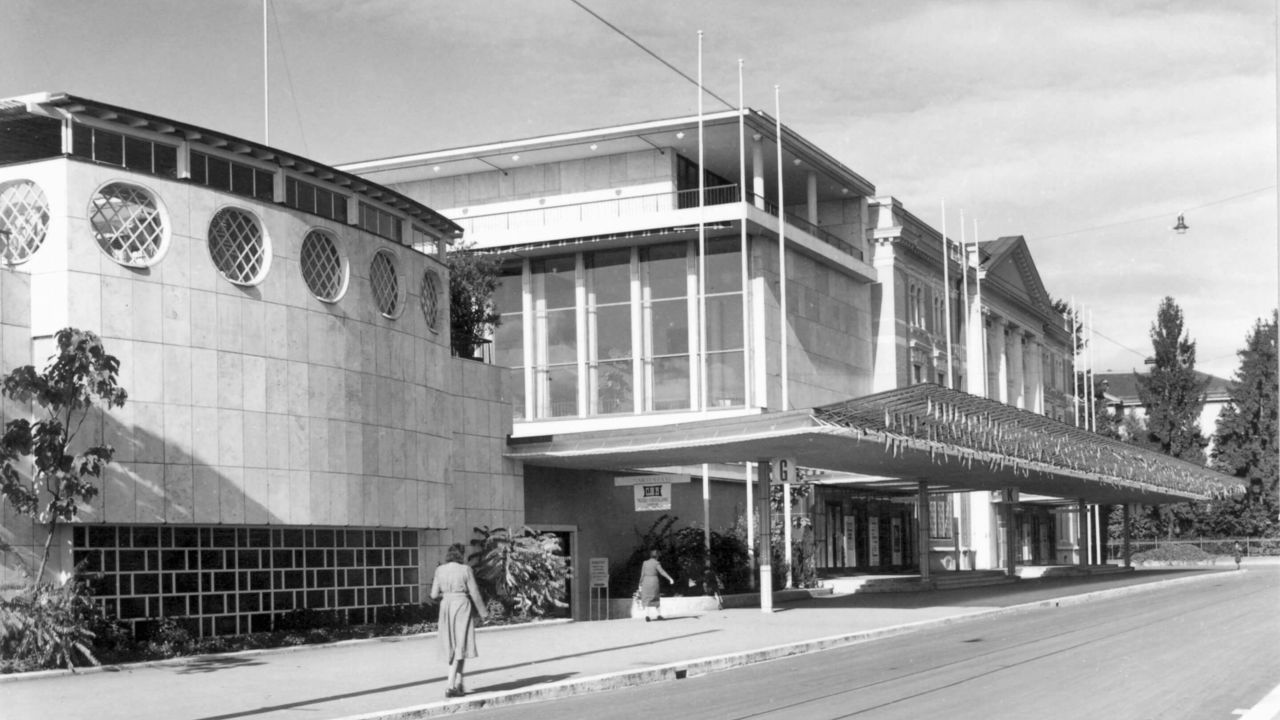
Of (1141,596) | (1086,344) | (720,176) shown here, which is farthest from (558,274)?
(1086,344)

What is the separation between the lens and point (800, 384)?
1925 inches

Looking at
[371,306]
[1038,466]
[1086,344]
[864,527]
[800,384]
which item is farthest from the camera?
[1086,344]

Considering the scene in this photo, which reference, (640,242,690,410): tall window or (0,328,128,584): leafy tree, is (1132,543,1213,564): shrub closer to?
(640,242,690,410): tall window

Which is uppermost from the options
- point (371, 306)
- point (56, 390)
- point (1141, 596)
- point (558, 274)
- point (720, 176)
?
point (720, 176)

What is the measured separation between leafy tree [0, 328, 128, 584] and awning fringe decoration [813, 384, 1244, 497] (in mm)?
14551

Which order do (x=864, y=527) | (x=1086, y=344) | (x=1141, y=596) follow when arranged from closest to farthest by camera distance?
(x=1141, y=596), (x=864, y=527), (x=1086, y=344)

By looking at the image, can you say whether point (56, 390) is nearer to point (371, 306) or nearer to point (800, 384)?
point (371, 306)

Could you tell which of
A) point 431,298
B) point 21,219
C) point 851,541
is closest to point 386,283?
point 431,298

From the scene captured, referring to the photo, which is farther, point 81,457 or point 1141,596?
point 1141,596

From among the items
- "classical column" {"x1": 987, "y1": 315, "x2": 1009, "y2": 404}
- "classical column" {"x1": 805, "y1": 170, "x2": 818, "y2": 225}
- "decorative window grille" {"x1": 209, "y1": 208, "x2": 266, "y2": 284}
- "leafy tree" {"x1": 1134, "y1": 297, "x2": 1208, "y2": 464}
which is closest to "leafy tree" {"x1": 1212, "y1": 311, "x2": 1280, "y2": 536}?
"leafy tree" {"x1": 1134, "y1": 297, "x2": 1208, "y2": 464}

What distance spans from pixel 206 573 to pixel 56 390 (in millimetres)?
5328

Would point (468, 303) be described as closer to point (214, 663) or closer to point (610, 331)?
point (610, 331)

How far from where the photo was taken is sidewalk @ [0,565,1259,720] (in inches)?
631

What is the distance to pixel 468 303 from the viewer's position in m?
40.2
